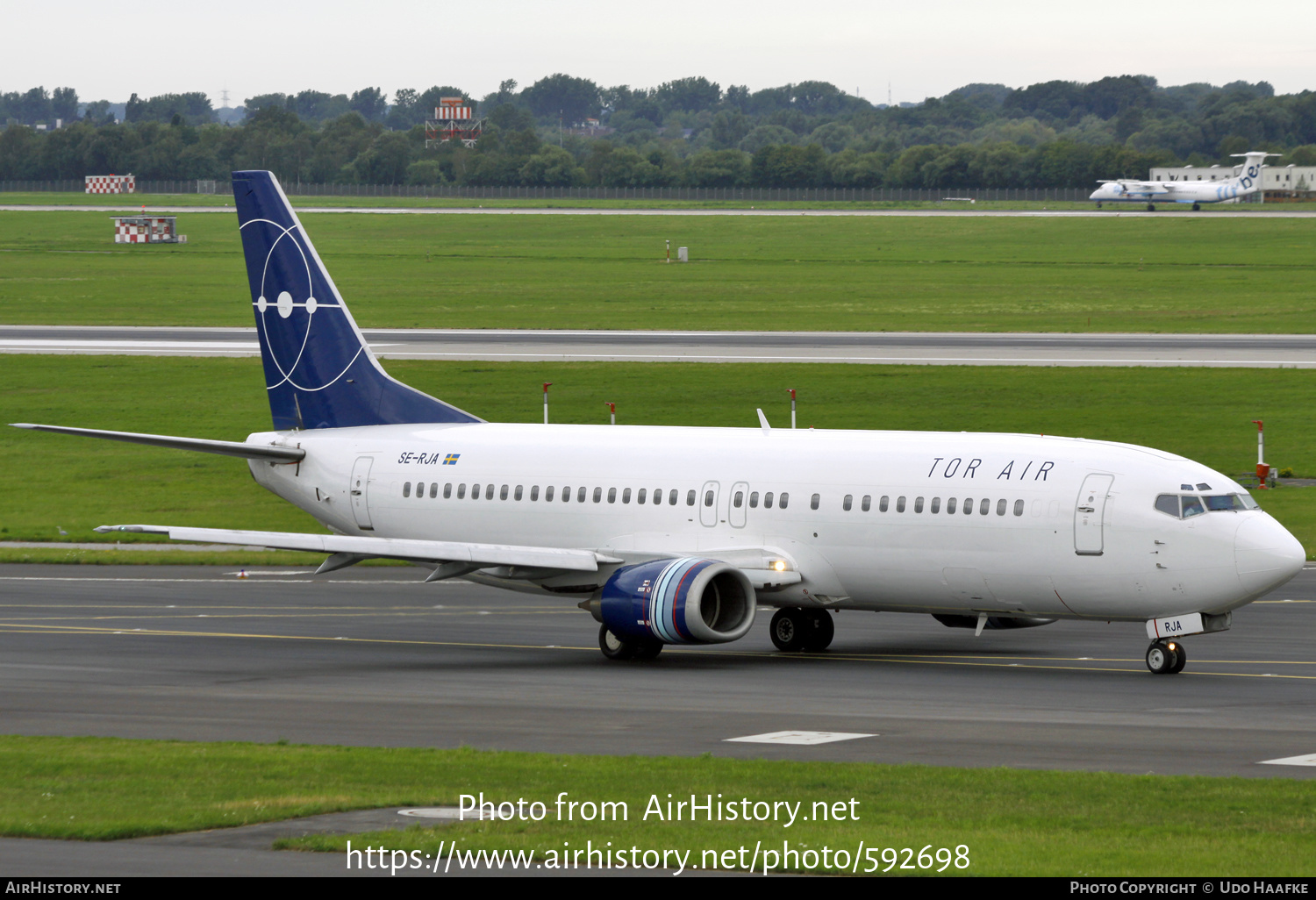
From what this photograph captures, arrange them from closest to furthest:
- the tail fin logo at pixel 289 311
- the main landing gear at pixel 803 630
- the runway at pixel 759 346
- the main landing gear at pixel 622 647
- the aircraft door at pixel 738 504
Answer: the main landing gear at pixel 622 647
the aircraft door at pixel 738 504
the main landing gear at pixel 803 630
the tail fin logo at pixel 289 311
the runway at pixel 759 346

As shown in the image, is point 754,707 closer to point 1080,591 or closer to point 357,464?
point 1080,591

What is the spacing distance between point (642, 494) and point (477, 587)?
432 inches

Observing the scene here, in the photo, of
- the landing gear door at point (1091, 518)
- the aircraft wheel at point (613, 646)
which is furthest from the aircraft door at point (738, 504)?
the landing gear door at point (1091, 518)

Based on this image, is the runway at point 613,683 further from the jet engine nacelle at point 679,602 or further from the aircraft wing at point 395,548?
the aircraft wing at point 395,548

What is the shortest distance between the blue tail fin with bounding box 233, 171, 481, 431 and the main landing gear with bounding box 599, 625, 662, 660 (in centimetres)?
859

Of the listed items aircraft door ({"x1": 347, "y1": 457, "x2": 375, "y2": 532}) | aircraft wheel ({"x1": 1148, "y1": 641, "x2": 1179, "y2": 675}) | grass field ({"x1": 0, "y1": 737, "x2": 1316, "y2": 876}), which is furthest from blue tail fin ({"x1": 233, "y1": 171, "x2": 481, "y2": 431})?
grass field ({"x1": 0, "y1": 737, "x2": 1316, "y2": 876})

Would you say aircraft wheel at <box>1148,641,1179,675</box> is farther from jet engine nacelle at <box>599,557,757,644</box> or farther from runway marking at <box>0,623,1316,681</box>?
jet engine nacelle at <box>599,557,757,644</box>

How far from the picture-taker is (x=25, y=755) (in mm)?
24234

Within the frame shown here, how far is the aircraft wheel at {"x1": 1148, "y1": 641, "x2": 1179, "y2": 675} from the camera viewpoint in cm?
3194

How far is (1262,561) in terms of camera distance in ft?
102

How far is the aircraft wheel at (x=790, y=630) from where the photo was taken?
119 ft

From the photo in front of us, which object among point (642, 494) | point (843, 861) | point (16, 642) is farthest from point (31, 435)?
point (843, 861)

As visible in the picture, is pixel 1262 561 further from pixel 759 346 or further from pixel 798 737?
pixel 759 346

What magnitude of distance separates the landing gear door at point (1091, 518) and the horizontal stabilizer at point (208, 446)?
1733cm
